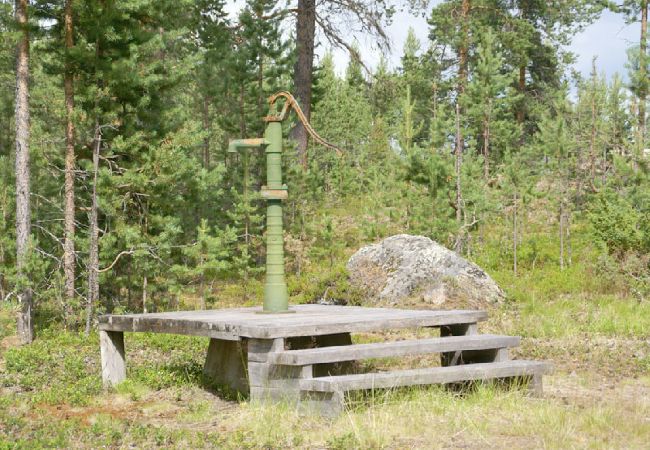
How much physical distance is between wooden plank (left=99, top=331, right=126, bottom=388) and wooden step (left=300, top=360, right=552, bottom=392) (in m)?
2.91

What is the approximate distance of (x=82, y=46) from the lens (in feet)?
39.5

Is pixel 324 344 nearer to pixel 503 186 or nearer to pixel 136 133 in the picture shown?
pixel 136 133

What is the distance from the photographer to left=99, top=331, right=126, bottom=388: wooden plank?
8407 mm

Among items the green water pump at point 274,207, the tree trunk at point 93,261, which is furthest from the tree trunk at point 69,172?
the green water pump at point 274,207

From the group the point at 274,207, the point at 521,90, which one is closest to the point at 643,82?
the point at 274,207

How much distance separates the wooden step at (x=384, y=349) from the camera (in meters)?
6.56

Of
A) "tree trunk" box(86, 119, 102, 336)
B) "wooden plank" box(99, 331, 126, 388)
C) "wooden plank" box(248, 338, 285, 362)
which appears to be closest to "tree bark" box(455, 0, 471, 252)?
"tree trunk" box(86, 119, 102, 336)

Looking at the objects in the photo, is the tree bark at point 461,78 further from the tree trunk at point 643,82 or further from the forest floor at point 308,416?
the forest floor at point 308,416

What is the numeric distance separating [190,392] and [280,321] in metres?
1.76

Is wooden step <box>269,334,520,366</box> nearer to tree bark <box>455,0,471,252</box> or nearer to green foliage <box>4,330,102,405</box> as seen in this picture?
green foliage <box>4,330,102,405</box>

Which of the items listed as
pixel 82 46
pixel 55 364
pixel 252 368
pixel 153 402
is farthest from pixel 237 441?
pixel 82 46

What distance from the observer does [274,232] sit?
26.4 ft

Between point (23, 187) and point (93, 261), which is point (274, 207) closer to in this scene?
point (93, 261)

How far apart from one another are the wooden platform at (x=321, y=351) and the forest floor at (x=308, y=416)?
19 centimetres
